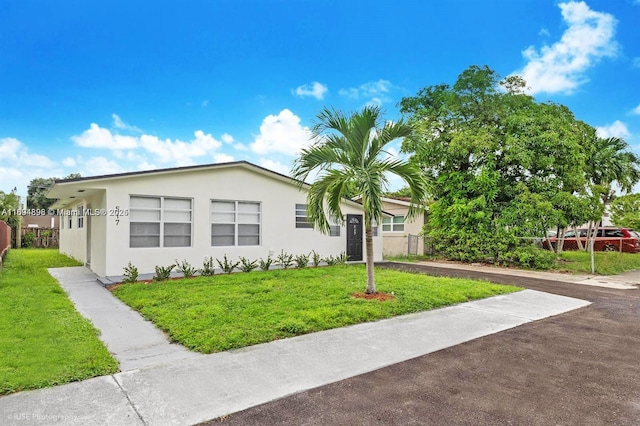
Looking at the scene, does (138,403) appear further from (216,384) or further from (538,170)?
(538,170)

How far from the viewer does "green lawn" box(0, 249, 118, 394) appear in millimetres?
3748

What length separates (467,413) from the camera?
10.5 feet

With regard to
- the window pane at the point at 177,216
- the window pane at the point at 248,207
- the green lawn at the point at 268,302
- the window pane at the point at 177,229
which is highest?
the window pane at the point at 248,207

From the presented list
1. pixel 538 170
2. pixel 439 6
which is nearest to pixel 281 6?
pixel 439 6

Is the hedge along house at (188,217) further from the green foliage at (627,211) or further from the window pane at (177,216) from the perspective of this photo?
the green foliage at (627,211)

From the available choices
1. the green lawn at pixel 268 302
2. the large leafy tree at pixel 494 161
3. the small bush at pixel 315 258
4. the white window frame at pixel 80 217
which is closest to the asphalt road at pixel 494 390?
the green lawn at pixel 268 302

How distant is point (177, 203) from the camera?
1148 centimetres

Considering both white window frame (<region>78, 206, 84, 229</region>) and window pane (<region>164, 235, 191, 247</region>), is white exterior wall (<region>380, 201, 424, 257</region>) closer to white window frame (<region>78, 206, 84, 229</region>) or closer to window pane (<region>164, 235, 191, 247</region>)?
window pane (<region>164, 235, 191, 247</region>)

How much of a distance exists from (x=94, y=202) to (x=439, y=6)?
14.0 m

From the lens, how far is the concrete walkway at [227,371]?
3.15 meters

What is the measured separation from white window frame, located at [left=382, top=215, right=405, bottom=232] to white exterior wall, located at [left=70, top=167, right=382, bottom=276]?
Result: 6.96 metres

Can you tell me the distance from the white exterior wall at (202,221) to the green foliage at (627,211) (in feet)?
45.1

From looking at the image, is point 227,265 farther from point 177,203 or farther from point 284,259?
point 177,203

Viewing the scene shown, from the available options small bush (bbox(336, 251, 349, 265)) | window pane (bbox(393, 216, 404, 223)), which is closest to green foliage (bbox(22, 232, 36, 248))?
small bush (bbox(336, 251, 349, 265))
